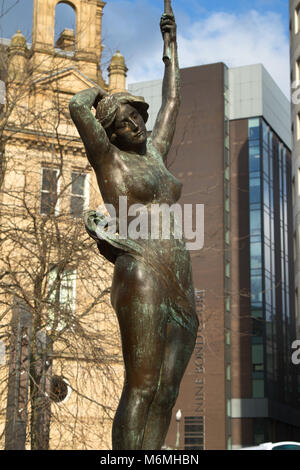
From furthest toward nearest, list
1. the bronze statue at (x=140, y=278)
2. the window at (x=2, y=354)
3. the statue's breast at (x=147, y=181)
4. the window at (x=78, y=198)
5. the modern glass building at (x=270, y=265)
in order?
the modern glass building at (x=270, y=265)
the window at (x=78, y=198)
the window at (x=2, y=354)
the statue's breast at (x=147, y=181)
the bronze statue at (x=140, y=278)

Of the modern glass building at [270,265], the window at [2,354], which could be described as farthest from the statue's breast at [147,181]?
the modern glass building at [270,265]

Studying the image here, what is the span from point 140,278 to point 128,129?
1.05 metres

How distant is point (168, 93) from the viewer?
19.2 feet

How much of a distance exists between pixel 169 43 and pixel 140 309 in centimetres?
222

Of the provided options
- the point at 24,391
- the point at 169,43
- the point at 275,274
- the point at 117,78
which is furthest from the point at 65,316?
the point at 275,274

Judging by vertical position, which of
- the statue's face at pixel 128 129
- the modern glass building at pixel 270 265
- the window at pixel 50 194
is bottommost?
the statue's face at pixel 128 129

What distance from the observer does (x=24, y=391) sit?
15.7 meters

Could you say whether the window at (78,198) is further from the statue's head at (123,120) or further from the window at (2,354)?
the statue's head at (123,120)

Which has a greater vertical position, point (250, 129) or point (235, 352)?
point (250, 129)

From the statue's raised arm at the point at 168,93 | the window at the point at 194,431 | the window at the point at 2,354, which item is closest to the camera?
the statue's raised arm at the point at 168,93

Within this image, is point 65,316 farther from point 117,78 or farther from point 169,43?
point 117,78

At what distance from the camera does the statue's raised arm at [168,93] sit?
5.79 m


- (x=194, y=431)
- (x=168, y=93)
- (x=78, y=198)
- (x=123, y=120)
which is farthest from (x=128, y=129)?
(x=194, y=431)
